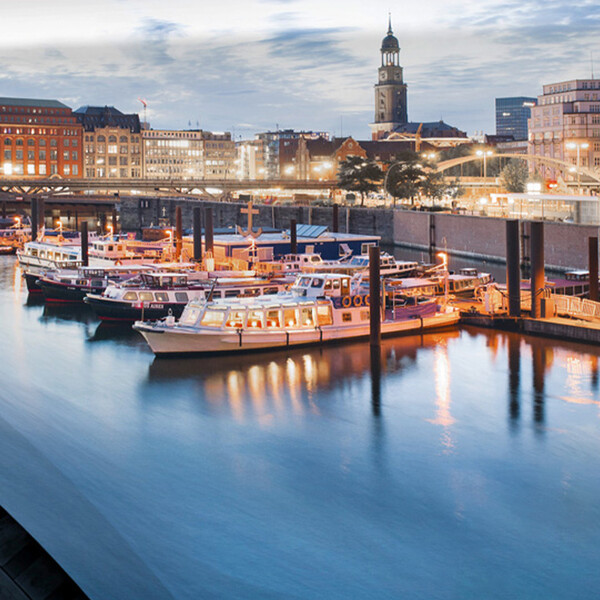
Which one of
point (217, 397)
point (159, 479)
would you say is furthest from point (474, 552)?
point (217, 397)

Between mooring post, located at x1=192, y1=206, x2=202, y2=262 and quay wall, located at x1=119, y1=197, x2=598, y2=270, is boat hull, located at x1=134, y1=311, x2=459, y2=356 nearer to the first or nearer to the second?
mooring post, located at x1=192, y1=206, x2=202, y2=262

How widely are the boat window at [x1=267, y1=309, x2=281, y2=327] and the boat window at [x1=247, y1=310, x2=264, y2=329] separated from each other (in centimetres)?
30

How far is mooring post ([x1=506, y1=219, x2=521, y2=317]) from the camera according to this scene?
37.8 m

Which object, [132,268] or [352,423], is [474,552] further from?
[132,268]

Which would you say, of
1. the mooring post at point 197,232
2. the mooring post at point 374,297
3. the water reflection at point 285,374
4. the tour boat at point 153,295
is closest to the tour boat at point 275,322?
the water reflection at point 285,374

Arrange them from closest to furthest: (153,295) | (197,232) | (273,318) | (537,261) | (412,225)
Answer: (273,318)
(537,261)
(153,295)
(197,232)
(412,225)

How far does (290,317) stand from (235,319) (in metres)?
2.24

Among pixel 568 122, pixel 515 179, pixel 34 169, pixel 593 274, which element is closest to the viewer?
pixel 593 274

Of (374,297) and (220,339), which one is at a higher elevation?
(374,297)

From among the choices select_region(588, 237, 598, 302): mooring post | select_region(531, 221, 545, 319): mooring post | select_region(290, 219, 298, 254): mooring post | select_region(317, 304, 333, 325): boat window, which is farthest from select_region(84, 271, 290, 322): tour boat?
select_region(290, 219, 298, 254): mooring post

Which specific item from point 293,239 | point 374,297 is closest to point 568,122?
point 293,239

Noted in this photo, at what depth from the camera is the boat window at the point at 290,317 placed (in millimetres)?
34531

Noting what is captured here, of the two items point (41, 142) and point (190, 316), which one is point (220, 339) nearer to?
point (190, 316)

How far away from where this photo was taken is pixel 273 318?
34312 mm
